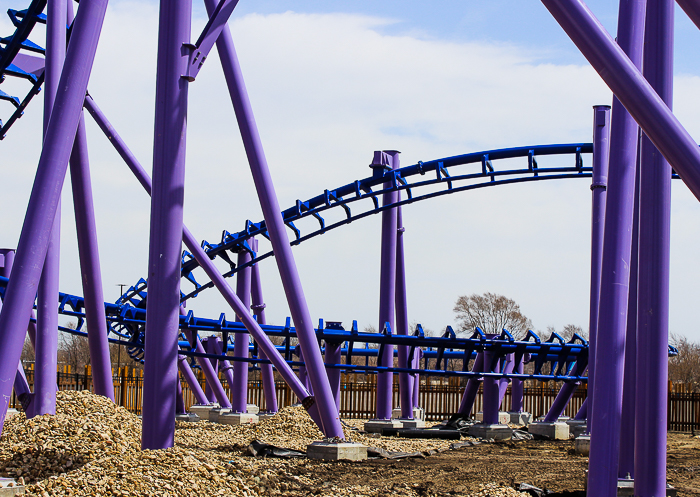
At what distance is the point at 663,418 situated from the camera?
560 centimetres

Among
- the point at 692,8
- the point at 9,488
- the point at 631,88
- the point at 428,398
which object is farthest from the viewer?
the point at 428,398

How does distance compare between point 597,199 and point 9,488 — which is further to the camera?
point 597,199

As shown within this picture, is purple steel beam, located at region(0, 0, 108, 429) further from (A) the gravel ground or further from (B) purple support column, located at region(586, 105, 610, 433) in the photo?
(B) purple support column, located at region(586, 105, 610, 433)

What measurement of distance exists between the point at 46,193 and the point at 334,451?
4.85 m

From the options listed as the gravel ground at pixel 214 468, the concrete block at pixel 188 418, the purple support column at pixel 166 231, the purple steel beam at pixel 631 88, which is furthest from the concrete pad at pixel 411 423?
the purple steel beam at pixel 631 88

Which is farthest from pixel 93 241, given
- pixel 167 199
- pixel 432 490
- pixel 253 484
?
pixel 432 490

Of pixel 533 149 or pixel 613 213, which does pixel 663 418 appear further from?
pixel 533 149

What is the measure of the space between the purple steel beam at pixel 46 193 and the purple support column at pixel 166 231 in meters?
0.68

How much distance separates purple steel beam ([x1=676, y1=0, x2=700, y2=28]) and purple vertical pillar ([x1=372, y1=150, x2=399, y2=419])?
37.5 feet

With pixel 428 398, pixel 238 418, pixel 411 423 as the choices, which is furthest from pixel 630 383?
pixel 428 398

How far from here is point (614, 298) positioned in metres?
5.30

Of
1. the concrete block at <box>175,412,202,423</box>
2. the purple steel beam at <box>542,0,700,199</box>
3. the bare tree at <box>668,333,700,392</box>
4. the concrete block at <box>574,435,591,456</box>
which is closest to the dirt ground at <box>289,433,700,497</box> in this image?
the concrete block at <box>574,435,591,456</box>

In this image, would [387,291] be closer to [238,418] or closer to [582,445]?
[238,418]

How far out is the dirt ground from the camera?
7.63 m
